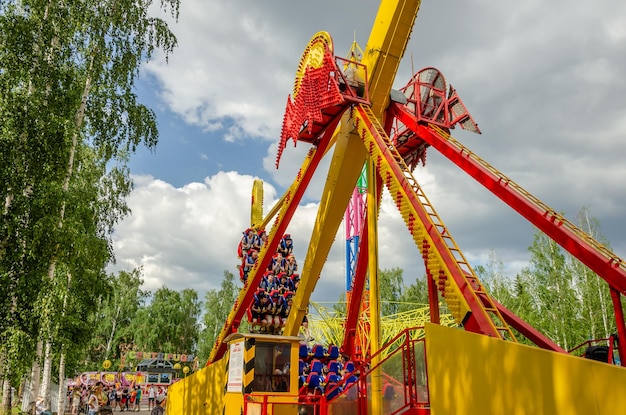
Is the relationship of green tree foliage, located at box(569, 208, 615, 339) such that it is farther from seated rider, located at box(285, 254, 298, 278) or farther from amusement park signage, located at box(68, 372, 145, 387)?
amusement park signage, located at box(68, 372, 145, 387)

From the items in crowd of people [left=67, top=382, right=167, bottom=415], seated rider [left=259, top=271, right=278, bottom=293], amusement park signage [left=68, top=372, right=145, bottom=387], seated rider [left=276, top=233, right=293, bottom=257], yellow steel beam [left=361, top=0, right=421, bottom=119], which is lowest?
crowd of people [left=67, top=382, right=167, bottom=415]

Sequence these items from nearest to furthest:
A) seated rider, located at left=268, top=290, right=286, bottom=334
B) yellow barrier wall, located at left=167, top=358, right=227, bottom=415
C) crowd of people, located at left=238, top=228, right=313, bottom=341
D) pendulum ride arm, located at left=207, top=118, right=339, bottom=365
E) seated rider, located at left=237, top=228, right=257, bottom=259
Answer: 1. yellow barrier wall, located at left=167, top=358, right=227, bottom=415
2. pendulum ride arm, located at left=207, top=118, right=339, bottom=365
3. crowd of people, located at left=238, top=228, right=313, bottom=341
4. seated rider, located at left=268, top=290, right=286, bottom=334
5. seated rider, located at left=237, top=228, right=257, bottom=259

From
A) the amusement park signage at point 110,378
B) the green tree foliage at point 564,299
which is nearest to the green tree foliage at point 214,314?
the amusement park signage at point 110,378

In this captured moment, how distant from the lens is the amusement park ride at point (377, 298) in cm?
373

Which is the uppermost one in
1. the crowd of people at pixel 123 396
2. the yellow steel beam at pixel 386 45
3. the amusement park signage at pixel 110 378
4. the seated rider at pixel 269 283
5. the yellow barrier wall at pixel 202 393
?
the yellow steel beam at pixel 386 45

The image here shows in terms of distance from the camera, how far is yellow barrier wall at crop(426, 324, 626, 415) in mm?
2975

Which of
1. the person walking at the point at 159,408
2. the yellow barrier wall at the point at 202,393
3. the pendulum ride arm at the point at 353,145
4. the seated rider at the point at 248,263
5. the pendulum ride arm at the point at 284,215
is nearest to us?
the yellow barrier wall at the point at 202,393

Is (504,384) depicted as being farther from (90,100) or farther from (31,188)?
(90,100)

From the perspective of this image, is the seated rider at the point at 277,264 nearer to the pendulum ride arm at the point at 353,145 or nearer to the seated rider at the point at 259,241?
the seated rider at the point at 259,241

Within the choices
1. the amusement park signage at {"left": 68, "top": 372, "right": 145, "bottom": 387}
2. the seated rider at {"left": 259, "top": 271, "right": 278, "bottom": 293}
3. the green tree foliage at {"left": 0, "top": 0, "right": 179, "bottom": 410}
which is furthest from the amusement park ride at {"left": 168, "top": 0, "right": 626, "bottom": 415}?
the amusement park signage at {"left": 68, "top": 372, "right": 145, "bottom": 387}

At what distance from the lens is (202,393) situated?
11695mm

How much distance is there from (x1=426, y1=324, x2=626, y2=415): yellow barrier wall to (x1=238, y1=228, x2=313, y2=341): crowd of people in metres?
12.1

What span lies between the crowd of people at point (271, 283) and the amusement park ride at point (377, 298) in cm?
65

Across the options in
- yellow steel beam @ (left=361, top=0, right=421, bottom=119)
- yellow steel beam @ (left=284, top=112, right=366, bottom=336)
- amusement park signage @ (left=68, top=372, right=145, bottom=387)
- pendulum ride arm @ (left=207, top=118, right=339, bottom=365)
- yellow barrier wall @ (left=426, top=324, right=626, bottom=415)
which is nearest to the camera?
yellow barrier wall @ (left=426, top=324, right=626, bottom=415)
